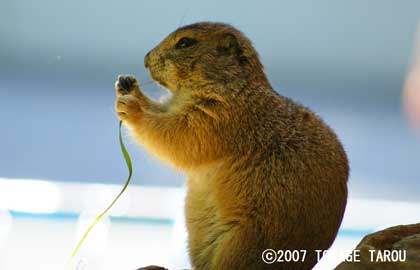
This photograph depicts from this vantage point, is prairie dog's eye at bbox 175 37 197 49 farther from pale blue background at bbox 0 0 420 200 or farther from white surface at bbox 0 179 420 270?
pale blue background at bbox 0 0 420 200

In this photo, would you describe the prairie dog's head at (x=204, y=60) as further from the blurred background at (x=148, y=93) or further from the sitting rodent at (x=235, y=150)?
the blurred background at (x=148, y=93)

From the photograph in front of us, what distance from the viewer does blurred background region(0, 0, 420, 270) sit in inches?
152

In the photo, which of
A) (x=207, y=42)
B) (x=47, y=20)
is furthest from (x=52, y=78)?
(x=207, y=42)

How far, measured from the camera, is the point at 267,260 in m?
2.19

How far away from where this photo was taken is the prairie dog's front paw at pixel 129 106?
2559mm

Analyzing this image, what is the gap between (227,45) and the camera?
8.48 feet

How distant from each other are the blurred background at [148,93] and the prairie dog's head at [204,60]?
0.93 metres

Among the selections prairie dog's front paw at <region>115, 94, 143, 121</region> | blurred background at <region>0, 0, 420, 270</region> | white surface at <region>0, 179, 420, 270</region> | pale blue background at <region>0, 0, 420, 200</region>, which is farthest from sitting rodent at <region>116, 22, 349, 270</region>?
pale blue background at <region>0, 0, 420, 200</region>

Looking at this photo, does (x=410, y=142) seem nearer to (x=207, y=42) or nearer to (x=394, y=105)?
(x=394, y=105)

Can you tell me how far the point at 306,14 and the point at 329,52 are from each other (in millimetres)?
509

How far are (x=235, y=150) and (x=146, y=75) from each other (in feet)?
8.76

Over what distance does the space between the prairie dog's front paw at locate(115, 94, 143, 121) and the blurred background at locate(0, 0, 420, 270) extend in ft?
2.72

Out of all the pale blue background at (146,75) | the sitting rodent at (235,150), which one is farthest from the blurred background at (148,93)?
the sitting rodent at (235,150)

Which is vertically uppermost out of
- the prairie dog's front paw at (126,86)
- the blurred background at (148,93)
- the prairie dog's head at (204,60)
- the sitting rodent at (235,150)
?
the blurred background at (148,93)
